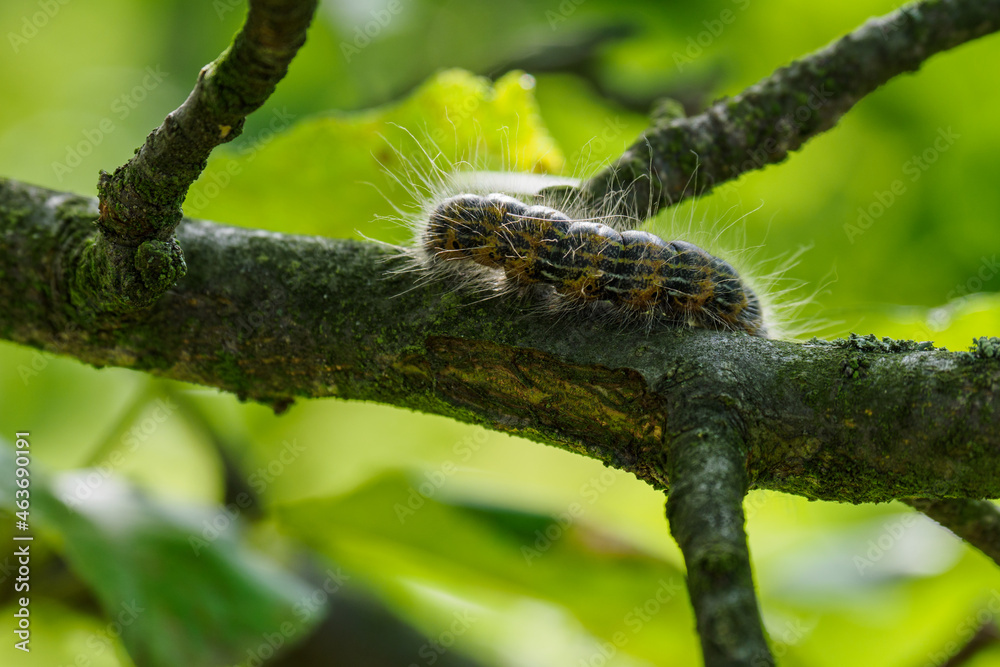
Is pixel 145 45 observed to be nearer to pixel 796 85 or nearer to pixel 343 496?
pixel 343 496

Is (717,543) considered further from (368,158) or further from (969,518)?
(368,158)

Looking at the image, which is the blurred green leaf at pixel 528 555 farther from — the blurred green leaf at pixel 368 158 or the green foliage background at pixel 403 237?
the blurred green leaf at pixel 368 158

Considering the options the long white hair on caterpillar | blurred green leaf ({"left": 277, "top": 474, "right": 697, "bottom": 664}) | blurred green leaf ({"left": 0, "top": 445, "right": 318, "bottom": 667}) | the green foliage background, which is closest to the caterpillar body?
the long white hair on caterpillar

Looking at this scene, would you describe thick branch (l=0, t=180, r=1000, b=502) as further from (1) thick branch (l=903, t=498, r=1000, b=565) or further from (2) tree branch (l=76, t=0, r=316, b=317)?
(1) thick branch (l=903, t=498, r=1000, b=565)

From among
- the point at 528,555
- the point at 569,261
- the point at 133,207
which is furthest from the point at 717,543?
the point at 528,555

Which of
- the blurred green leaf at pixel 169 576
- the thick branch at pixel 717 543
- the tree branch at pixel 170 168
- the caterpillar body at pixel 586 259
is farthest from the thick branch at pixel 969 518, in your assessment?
the blurred green leaf at pixel 169 576
